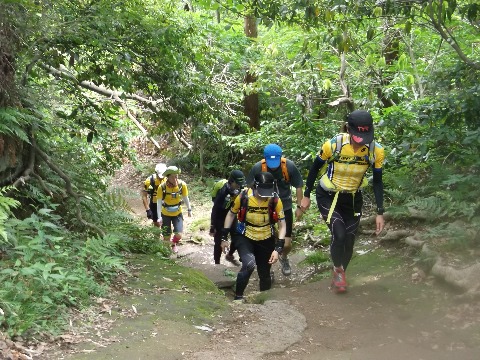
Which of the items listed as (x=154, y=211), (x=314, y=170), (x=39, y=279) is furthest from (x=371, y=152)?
(x=154, y=211)

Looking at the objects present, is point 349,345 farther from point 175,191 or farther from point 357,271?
point 175,191

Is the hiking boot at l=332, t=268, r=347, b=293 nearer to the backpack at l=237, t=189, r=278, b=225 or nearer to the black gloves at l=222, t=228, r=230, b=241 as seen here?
the backpack at l=237, t=189, r=278, b=225

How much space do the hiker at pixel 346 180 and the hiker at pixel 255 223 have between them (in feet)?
1.95

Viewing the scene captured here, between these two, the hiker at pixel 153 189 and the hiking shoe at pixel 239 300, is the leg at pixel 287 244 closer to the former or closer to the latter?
the hiking shoe at pixel 239 300

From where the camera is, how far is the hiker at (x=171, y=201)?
10.1 m

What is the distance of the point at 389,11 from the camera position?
6.32m

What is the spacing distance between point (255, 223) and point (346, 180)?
4.97ft

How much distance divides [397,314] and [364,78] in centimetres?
700

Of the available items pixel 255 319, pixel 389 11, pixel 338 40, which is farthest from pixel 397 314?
pixel 389 11

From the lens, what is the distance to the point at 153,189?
10.5 metres

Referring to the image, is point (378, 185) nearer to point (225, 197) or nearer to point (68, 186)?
point (225, 197)

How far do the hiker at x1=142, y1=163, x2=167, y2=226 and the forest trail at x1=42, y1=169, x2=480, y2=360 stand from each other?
4.27 metres

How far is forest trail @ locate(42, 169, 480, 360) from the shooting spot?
14.6 ft

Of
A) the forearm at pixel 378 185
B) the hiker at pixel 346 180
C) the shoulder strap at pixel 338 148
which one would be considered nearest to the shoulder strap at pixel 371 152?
the hiker at pixel 346 180
